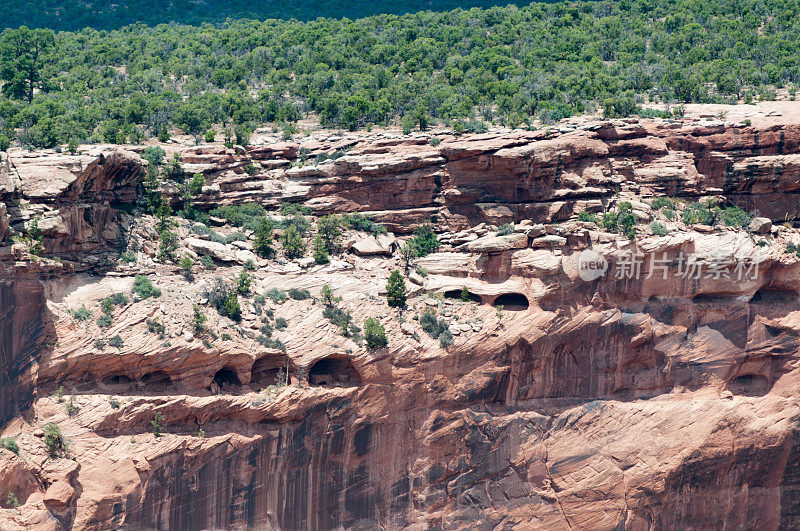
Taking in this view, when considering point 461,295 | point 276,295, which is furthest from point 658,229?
point 276,295

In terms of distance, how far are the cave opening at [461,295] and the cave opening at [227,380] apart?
1145 centimetres

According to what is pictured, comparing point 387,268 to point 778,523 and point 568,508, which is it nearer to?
point 568,508

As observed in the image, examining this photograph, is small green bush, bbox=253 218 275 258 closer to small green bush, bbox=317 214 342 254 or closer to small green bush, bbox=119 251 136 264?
small green bush, bbox=317 214 342 254

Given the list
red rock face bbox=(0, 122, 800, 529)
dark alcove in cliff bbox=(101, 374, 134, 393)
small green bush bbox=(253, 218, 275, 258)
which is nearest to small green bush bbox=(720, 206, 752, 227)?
red rock face bbox=(0, 122, 800, 529)

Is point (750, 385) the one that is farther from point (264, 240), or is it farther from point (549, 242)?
point (264, 240)

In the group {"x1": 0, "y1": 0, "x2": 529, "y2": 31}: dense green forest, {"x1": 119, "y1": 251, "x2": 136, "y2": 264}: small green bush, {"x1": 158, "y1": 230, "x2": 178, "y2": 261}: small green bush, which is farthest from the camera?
{"x1": 0, "y1": 0, "x2": 529, "y2": 31}: dense green forest

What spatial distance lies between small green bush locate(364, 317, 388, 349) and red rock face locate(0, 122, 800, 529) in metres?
0.52

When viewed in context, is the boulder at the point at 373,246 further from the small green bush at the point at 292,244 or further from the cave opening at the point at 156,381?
the cave opening at the point at 156,381

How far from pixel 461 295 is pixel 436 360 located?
4501 mm

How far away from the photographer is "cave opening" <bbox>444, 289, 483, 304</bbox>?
5212 centimetres

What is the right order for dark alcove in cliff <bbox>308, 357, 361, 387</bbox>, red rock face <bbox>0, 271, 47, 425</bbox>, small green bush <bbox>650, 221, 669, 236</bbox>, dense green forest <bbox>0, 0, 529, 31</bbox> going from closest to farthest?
red rock face <bbox>0, 271, 47, 425</bbox>
dark alcove in cliff <bbox>308, 357, 361, 387</bbox>
small green bush <bbox>650, 221, 669, 236</bbox>
dense green forest <bbox>0, 0, 529, 31</bbox>

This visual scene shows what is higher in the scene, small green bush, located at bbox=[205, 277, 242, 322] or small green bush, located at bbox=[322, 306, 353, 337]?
small green bush, located at bbox=[205, 277, 242, 322]

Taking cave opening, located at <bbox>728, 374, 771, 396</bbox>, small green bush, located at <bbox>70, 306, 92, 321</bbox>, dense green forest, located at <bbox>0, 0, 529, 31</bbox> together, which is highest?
dense green forest, located at <bbox>0, 0, 529, 31</bbox>

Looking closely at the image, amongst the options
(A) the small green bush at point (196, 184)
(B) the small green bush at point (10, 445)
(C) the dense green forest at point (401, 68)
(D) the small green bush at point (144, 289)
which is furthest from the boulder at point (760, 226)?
(B) the small green bush at point (10, 445)
